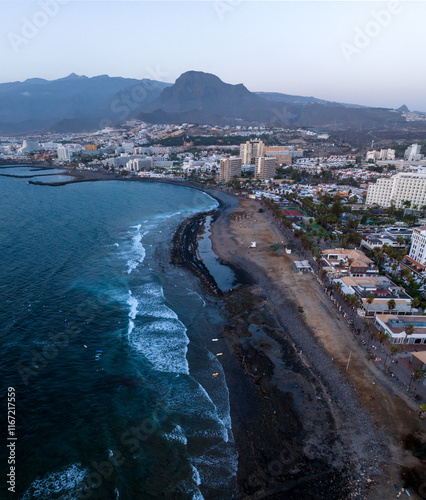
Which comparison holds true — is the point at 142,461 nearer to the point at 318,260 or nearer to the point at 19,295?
the point at 19,295

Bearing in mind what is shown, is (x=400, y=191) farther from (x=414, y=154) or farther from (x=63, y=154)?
(x=63, y=154)

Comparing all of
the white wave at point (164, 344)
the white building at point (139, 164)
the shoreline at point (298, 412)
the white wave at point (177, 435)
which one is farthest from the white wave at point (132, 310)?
the white building at point (139, 164)

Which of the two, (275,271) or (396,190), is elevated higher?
(396,190)

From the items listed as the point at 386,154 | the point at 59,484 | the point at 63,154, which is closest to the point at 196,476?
the point at 59,484

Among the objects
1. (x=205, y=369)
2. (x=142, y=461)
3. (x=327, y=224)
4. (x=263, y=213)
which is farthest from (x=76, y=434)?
(x=263, y=213)

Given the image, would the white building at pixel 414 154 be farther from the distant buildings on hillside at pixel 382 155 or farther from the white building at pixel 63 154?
the white building at pixel 63 154

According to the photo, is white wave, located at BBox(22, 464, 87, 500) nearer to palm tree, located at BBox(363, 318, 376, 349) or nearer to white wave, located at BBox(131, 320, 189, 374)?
white wave, located at BBox(131, 320, 189, 374)

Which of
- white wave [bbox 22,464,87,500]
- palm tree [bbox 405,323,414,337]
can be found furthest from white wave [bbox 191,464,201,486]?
palm tree [bbox 405,323,414,337]
